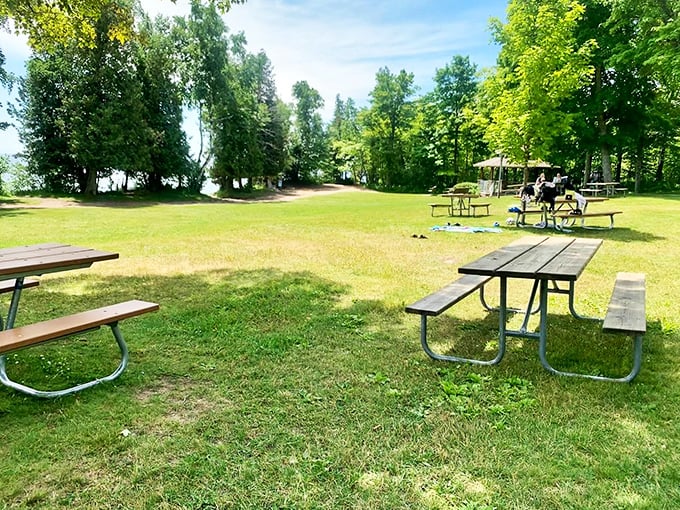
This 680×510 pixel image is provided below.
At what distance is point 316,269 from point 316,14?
25.8 feet

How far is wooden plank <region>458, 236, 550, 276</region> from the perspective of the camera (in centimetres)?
309

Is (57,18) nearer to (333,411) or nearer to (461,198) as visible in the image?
(333,411)

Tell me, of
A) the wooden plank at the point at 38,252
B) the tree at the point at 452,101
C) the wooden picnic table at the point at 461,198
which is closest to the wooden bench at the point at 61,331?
the wooden plank at the point at 38,252

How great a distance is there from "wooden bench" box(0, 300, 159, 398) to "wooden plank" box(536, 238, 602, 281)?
2.74 m

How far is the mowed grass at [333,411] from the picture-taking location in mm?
1946

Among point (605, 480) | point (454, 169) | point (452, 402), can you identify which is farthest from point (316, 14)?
point (454, 169)

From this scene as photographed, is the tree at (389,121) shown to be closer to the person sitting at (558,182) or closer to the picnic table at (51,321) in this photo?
the person sitting at (558,182)

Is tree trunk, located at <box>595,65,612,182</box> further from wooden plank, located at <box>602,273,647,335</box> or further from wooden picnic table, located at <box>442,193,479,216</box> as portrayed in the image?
wooden plank, located at <box>602,273,647,335</box>

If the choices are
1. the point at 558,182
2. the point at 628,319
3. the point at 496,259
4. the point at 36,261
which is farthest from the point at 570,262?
the point at 558,182

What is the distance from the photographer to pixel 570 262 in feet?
11.0

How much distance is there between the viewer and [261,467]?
2.11m

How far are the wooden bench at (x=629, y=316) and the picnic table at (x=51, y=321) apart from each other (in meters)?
3.05

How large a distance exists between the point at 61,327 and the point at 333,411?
1709mm

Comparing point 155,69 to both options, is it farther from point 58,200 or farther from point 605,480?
point 605,480
